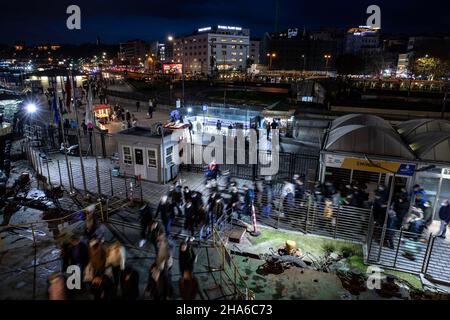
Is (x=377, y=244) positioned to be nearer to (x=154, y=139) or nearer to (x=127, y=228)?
(x=127, y=228)

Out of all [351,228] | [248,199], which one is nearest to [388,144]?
[351,228]

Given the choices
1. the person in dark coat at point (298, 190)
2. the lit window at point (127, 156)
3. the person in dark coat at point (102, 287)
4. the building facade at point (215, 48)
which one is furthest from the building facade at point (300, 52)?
the person in dark coat at point (102, 287)

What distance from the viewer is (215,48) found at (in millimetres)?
145750

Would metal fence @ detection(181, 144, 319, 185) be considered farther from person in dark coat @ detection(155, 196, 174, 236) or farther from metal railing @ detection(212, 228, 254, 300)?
metal railing @ detection(212, 228, 254, 300)

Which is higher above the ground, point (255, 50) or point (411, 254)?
point (255, 50)

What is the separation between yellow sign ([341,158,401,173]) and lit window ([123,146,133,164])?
11.3 meters

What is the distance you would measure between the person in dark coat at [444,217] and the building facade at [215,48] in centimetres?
13520

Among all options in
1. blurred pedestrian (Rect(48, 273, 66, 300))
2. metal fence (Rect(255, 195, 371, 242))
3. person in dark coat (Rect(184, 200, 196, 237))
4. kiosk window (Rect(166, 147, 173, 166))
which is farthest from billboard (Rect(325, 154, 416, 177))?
blurred pedestrian (Rect(48, 273, 66, 300))

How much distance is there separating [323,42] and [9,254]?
16341 centimetres

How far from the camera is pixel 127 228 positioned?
12.8 m

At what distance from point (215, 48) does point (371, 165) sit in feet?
467

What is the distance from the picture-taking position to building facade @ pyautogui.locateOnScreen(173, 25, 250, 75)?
144500 mm

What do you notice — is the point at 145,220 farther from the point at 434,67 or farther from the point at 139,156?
the point at 434,67
